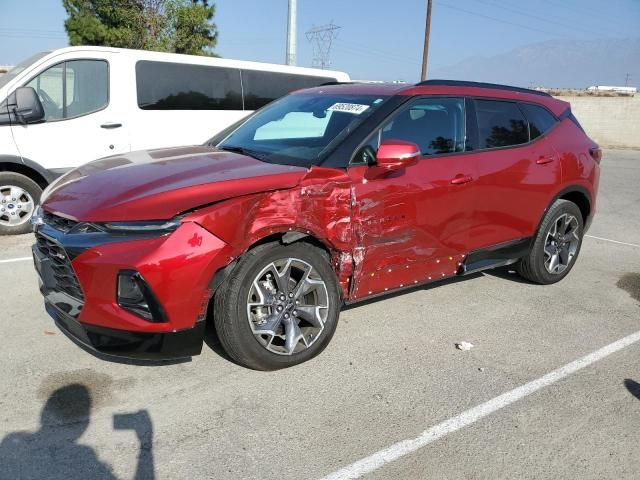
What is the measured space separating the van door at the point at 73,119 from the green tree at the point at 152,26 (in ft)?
51.5

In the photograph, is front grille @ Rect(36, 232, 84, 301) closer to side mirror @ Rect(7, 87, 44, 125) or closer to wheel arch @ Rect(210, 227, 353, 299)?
wheel arch @ Rect(210, 227, 353, 299)

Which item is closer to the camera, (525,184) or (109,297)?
(109,297)

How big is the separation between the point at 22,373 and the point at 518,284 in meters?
4.17

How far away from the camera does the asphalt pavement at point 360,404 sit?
8.44ft

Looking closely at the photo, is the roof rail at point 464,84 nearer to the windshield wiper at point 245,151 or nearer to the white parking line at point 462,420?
the windshield wiper at point 245,151

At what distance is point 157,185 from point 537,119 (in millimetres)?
3445

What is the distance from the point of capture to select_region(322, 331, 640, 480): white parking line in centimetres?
255

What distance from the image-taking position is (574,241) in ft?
17.4

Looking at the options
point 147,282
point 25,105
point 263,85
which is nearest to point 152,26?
point 263,85

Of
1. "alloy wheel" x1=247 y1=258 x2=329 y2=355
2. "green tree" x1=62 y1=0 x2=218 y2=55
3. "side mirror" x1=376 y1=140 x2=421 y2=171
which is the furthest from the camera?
"green tree" x1=62 y1=0 x2=218 y2=55

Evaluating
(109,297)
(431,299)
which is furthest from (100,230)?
(431,299)

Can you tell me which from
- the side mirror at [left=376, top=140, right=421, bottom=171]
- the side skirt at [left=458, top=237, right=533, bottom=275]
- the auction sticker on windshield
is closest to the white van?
the auction sticker on windshield

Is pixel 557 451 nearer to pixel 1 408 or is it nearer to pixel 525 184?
pixel 525 184

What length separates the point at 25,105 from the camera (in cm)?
618
